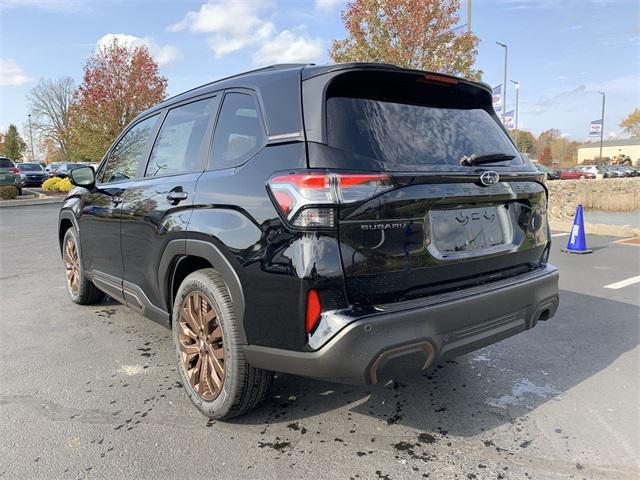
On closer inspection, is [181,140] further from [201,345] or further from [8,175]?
[8,175]

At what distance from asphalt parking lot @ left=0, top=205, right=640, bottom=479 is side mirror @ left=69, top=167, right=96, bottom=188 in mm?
1306

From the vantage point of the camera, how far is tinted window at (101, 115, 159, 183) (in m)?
3.87

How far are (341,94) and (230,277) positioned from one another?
107 cm

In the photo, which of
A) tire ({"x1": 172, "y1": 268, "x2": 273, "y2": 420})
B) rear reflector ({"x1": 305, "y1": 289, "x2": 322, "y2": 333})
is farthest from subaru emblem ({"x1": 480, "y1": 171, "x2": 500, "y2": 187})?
tire ({"x1": 172, "y1": 268, "x2": 273, "y2": 420})

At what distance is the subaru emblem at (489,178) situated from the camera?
8.61 ft

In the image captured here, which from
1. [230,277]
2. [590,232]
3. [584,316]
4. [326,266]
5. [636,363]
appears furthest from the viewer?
[590,232]

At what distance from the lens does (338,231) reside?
2158 millimetres

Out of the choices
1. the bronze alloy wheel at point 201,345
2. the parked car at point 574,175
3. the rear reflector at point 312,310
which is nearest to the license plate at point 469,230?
the rear reflector at point 312,310

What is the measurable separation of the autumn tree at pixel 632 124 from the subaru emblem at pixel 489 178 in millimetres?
102043

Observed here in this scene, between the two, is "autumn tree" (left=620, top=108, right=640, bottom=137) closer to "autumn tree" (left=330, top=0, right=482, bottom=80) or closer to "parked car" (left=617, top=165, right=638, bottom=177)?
"parked car" (left=617, top=165, right=638, bottom=177)

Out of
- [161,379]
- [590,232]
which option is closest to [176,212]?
[161,379]

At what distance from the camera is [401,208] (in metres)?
2.29

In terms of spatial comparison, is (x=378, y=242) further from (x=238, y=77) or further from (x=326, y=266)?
(x=238, y=77)

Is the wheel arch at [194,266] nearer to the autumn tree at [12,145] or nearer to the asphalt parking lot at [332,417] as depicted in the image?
the asphalt parking lot at [332,417]
